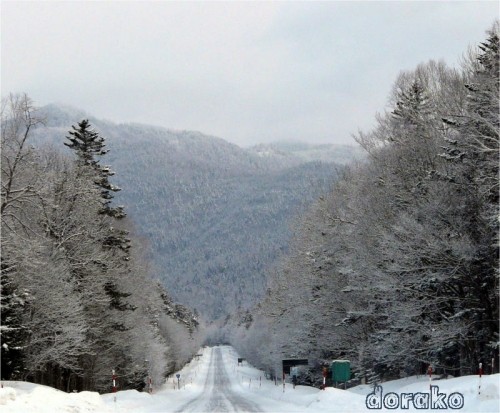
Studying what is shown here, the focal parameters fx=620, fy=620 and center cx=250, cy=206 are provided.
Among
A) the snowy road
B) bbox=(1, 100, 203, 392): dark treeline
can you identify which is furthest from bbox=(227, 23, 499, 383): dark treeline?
bbox=(1, 100, 203, 392): dark treeline

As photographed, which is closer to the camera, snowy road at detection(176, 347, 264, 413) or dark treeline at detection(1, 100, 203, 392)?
dark treeline at detection(1, 100, 203, 392)

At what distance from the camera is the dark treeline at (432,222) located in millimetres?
22406

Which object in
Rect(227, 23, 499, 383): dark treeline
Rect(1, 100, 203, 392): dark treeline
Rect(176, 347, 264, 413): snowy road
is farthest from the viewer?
Rect(176, 347, 264, 413): snowy road

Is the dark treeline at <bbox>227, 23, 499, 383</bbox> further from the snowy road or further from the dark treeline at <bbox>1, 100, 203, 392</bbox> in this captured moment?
the dark treeline at <bbox>1, 100, 203, 392</bbox>

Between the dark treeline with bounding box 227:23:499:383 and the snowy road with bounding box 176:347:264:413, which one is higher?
the dark treeline with bounding box 227:23:499:383

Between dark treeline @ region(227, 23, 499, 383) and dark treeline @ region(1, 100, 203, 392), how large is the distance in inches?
500

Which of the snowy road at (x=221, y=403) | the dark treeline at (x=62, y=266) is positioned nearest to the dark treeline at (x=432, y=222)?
the snowy road at (x=221, y=403)

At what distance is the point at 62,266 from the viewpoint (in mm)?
30000

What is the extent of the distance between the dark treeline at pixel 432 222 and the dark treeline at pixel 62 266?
1270 centimetres

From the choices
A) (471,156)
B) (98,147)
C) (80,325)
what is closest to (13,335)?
(80,325)

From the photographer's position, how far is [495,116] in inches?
834

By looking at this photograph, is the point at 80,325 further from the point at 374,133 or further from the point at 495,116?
the point at 495,116

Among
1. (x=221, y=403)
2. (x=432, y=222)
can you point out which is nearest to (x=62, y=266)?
(x=221, y=403)

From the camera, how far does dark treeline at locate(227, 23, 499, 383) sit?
2241 cm
